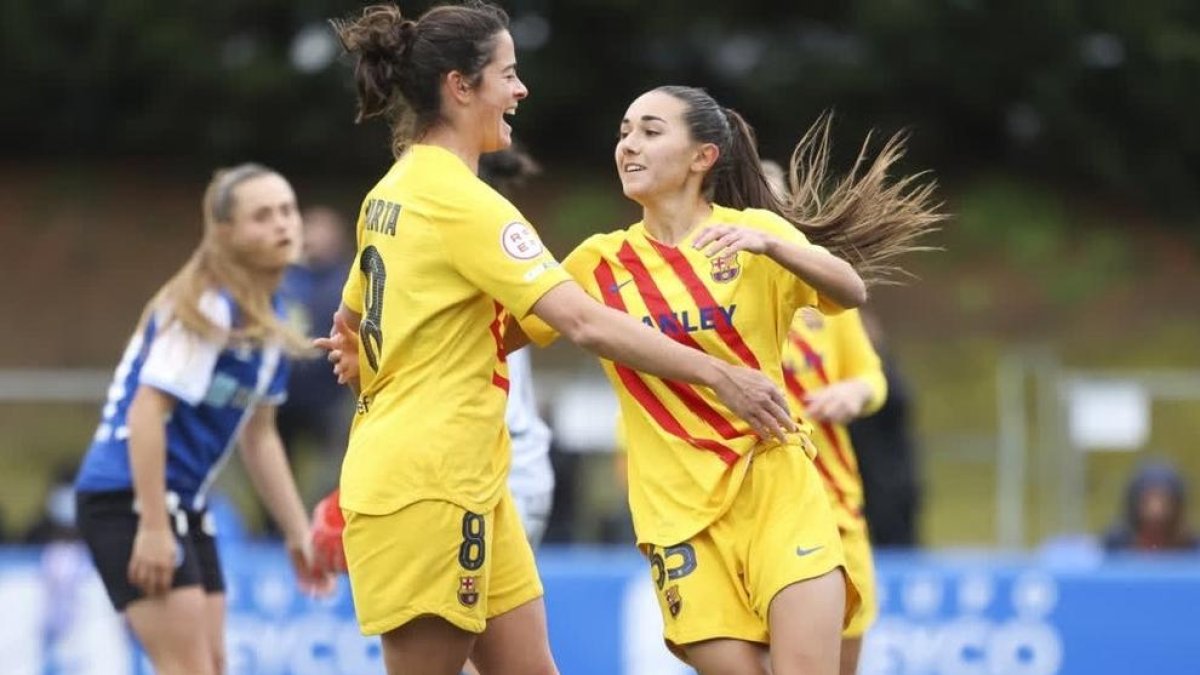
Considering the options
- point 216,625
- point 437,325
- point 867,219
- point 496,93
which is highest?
point 496,93

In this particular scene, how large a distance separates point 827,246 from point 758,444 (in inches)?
23.7

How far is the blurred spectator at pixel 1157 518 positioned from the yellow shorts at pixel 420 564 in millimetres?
6254

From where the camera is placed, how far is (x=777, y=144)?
2203cm

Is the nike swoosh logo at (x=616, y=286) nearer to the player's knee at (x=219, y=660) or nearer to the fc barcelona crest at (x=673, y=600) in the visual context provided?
Answer: the fc barcelona crest at (x=673, y=600)

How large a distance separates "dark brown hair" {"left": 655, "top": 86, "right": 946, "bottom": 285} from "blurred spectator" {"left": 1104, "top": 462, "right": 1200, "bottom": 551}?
5.38 meters

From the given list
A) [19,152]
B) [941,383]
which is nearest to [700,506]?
[941,383]

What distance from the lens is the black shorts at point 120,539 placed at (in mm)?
6840

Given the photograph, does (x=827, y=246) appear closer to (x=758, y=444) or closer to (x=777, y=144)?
(x=758, y=444)

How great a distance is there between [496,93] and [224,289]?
1.82 m

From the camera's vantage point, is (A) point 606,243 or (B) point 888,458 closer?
(A) point 606,243

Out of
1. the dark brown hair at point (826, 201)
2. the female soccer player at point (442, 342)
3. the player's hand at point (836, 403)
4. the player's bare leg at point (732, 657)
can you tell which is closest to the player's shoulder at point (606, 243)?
the dark brown hair at point (826, 201)

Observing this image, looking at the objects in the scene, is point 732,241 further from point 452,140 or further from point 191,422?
point 191,422

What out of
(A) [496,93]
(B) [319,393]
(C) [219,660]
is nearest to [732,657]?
(A) [496,93]

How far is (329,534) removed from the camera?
21.0ft
